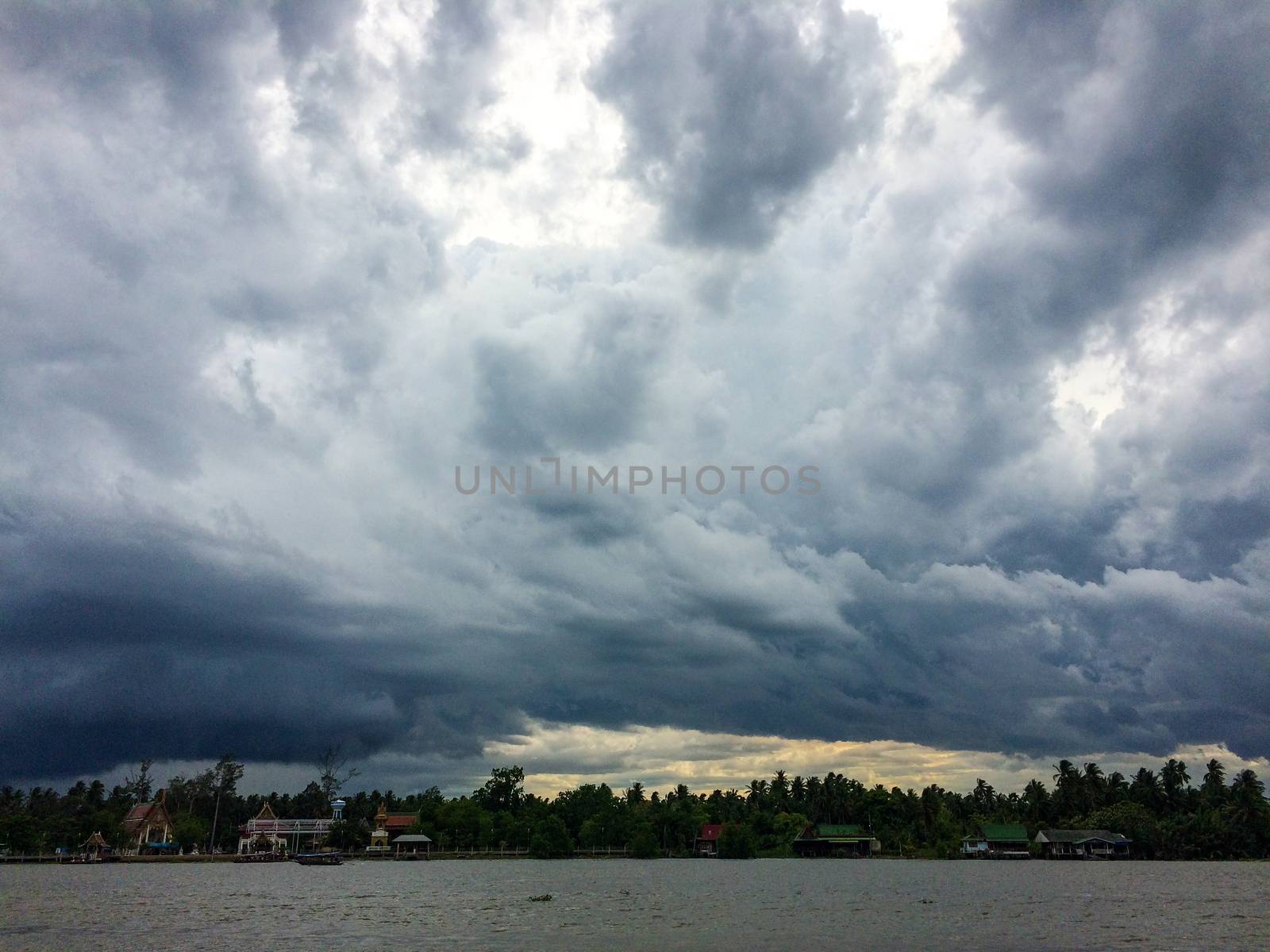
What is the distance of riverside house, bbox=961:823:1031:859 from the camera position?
178 metres

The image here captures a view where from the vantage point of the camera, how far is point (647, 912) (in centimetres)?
5953

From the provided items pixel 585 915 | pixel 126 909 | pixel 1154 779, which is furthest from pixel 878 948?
pixel 1154 779

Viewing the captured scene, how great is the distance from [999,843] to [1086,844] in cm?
1698

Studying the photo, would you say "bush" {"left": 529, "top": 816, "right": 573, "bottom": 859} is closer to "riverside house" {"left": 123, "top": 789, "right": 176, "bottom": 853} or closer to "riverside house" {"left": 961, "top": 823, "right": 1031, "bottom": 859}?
"riverside house" {"left": 123, "top": 789, "right": 176, "bottom": 853}

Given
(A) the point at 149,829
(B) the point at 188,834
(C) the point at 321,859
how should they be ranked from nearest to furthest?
(C) the point at 321,859 → (A) the point at 149,829 → (B) the point at 188,834

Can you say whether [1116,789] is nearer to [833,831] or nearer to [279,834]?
[833,831]

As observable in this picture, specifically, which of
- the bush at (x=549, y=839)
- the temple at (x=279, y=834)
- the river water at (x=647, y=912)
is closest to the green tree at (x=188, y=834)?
the temple at (x=279, y=834)

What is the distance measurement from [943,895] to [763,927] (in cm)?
3214

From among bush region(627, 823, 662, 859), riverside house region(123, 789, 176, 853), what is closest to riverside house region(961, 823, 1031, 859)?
bush region(627, 823, 662, 859)

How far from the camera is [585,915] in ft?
186

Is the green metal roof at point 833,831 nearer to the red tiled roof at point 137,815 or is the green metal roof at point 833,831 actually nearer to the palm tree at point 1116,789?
the palm tree at point 1116,789

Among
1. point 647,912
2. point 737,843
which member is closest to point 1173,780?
point 737,843

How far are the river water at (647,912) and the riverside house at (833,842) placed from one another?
85.8 meters

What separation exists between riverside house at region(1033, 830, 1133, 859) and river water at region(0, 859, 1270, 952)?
65448 millimetres
